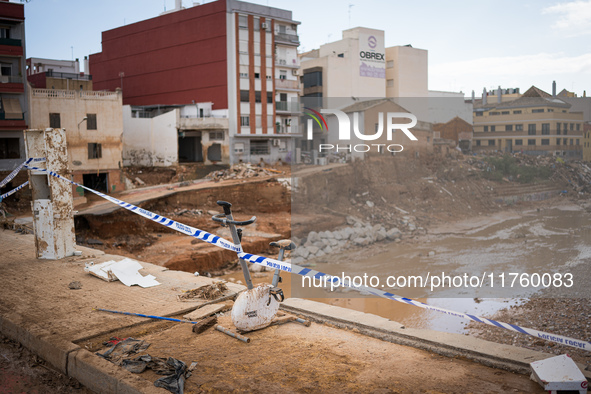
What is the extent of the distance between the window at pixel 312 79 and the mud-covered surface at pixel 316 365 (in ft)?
128

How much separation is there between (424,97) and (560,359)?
158 ft

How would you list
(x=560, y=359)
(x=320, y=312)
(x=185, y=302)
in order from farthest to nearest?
(x=185, y=302) → (x=320, y=312) → (x=560, y=359)

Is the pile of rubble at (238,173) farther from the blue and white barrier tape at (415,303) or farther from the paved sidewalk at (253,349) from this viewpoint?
the blue and white barrier tape at (415,303)

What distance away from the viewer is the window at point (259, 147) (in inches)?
1457

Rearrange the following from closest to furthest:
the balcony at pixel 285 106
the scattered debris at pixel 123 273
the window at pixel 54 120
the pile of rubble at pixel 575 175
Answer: the scattered debris at pixel 123 273, the window at pixel 54 120, the pile of rubble at pixel 575 175, the balcony at pixel 285 106

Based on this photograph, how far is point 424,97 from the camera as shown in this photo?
49.6 metres

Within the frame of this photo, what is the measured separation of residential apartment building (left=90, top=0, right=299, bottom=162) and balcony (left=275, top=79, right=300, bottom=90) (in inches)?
1.2

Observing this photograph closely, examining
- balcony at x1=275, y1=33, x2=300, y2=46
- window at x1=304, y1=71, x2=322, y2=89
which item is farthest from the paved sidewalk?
window at x1=304, y1=71, x2=322, y2=89

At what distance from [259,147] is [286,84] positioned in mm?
5501

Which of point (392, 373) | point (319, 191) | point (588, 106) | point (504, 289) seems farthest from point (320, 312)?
point (588, 106)

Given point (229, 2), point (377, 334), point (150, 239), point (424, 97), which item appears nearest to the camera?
point (377, 334)

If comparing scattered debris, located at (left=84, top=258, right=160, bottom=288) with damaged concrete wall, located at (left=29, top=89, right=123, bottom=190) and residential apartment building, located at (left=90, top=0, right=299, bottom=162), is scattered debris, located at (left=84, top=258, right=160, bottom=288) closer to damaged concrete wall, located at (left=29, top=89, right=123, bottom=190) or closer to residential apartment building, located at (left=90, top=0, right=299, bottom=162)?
damaged concrete wall, located at (left=29, top=89, right=123, bottom=190)

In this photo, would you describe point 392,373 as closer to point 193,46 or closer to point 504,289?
point 504,289

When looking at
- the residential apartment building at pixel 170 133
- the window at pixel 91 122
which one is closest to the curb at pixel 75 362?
the window at pixel 91 122
